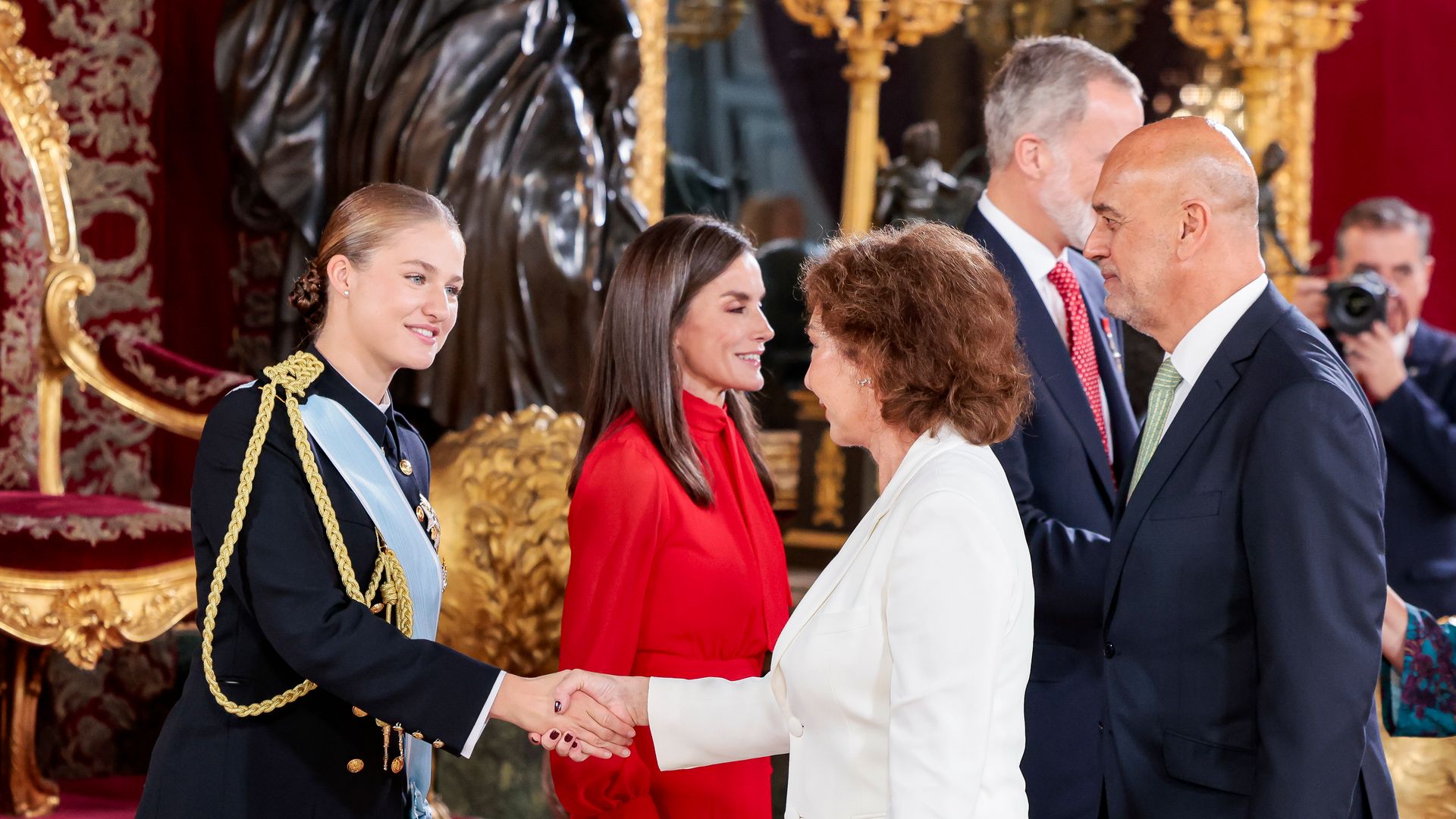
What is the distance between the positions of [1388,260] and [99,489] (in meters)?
3.85

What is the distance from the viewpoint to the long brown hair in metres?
2.49

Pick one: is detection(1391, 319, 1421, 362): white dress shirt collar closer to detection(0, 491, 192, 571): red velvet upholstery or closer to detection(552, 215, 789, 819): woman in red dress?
detection(552, 215, 789, 819): woman in red dress

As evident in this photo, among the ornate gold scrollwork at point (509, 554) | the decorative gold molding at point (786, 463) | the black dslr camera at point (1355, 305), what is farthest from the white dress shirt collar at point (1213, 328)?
the decorative gold molding at point (786, 463)

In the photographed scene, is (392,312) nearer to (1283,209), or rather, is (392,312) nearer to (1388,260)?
(1388,260)

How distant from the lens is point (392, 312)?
6.89ft

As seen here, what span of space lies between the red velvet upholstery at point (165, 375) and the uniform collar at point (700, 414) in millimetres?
1498

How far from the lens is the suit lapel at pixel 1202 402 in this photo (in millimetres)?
1961

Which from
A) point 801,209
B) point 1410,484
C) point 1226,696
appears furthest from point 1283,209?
point 1226,696

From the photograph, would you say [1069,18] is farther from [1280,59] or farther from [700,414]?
[700,414]

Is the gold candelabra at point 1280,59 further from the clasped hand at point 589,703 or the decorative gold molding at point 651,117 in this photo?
the clasped hand at point 589,703

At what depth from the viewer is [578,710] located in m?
2.20

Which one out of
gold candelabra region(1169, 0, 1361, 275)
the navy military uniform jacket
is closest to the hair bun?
the navy military uniform jacket

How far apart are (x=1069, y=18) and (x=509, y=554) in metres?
4.60

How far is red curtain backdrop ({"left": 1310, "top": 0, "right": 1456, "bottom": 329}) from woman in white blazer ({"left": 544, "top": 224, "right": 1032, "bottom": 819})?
654cm
